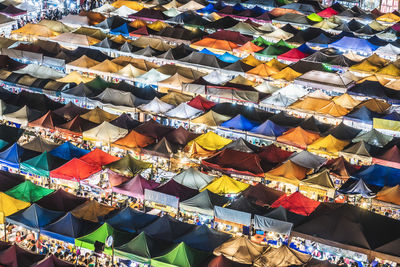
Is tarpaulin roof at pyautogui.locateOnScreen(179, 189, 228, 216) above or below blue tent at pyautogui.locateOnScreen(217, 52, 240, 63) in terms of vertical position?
above

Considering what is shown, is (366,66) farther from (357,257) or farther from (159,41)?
(357,257)

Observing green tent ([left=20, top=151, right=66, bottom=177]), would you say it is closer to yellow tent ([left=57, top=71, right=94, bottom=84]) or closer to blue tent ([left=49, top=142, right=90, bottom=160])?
blue tent ([left=49, top=142, right=90, bottom=160])

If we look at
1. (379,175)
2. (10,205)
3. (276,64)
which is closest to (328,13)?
(276,64)

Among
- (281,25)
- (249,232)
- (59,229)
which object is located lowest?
(281,25)

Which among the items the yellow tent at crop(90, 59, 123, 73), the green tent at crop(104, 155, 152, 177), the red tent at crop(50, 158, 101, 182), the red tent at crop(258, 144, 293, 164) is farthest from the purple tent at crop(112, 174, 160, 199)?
the yellow tent at crop(90, 59, 123, 73)

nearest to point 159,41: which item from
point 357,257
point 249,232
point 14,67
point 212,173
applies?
point 14,67

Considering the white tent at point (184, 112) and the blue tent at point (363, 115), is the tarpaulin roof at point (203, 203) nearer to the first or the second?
the white tent at point (184, 112)
